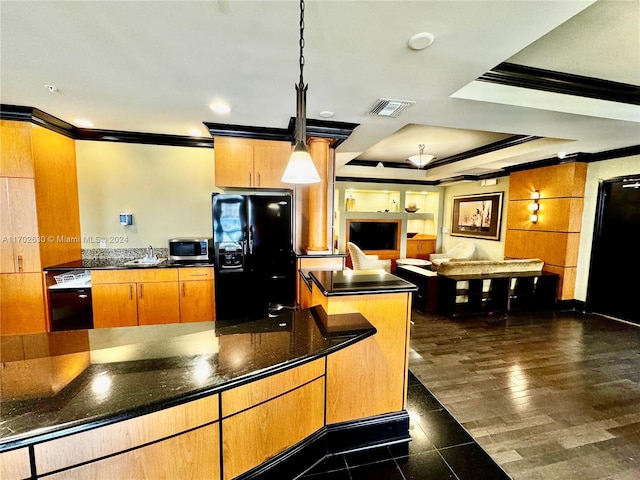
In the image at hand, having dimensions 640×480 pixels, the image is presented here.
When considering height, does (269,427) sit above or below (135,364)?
below

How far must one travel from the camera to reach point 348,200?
332 inches

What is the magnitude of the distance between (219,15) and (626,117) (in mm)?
4008

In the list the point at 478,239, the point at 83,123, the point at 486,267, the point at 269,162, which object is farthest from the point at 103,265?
the point at 478,239

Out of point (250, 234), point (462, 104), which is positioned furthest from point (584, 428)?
point (250, 234)

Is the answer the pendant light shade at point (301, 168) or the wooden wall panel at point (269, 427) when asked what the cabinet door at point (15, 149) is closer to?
the pendant light shade at point (301, 168)

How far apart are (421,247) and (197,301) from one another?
6.82m

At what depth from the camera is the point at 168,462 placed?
119 centimetres

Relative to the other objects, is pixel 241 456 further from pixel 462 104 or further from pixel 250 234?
pixel 462 104

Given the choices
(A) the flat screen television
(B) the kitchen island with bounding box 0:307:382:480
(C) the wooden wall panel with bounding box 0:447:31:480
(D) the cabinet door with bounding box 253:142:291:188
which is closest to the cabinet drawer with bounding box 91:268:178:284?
(D) the cabinet door with bounding box 253:142:291:188

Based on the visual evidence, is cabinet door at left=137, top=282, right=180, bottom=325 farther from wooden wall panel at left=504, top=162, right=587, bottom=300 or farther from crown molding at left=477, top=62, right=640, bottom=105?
wooden wall panel at left=504, top=162, right=587, bottom=300

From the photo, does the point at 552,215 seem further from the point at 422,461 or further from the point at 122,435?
the point at 122,435

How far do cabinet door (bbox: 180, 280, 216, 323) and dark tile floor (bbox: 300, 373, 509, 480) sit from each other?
2.44 meters

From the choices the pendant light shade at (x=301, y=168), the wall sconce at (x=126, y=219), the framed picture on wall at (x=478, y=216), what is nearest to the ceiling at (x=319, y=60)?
the pendant light shade at (x=301, y=168)

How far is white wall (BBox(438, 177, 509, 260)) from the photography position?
6.48 metres
